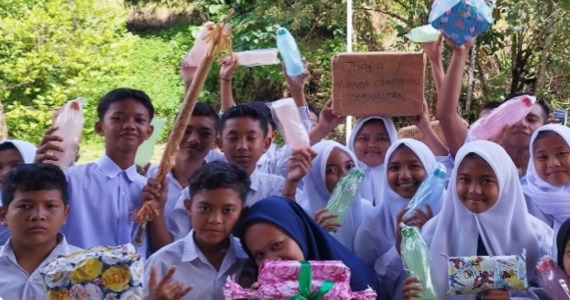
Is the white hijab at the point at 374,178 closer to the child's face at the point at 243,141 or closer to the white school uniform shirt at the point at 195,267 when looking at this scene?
the child's face at the point at 243,141

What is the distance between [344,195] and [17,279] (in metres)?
1.46

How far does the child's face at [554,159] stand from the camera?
3.51 metres

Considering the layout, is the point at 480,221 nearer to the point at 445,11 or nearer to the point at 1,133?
the point at 445,11

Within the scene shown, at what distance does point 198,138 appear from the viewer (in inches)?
155

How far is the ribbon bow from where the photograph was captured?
8.07ft

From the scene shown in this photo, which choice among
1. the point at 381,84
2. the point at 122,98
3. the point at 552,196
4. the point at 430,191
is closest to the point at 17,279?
the point at 122,98

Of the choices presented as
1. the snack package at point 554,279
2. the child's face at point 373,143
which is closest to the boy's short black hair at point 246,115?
the child's face at point 373,143

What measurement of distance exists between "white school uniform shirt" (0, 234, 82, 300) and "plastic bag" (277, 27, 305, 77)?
2000 millimetres

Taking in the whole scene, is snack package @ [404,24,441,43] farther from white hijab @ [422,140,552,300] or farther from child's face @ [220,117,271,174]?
white hijab @ [422,140,552,300]

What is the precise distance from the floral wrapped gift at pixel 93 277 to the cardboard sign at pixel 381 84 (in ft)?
6.53

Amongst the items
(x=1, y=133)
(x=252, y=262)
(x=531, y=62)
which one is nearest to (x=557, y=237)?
(x=252, y=262)

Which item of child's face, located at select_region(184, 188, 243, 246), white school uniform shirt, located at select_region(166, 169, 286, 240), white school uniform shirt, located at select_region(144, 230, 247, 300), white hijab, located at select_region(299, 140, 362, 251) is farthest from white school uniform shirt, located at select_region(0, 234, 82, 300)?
white hijab, located at select_region(299, 140, 362, 251)

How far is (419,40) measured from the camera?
4430 mm

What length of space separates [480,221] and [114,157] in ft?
5.74
